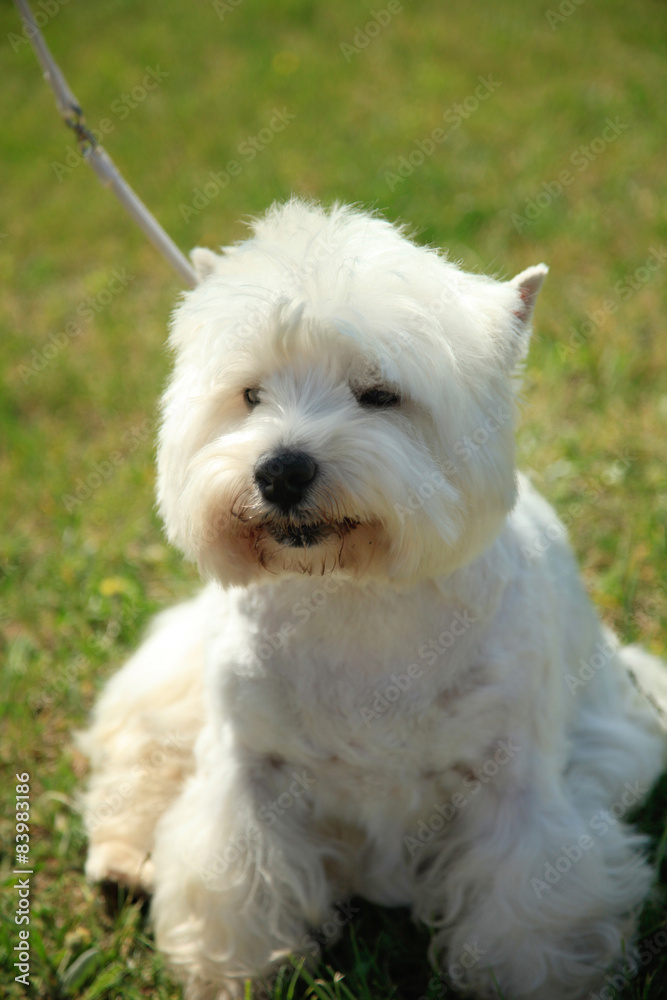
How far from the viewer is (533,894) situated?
2.17 m

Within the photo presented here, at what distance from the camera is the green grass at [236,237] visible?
2865mm

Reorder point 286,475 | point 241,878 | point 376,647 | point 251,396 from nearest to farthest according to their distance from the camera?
point 286,475
point 251,396
point 376,647
point 241,878

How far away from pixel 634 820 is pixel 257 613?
143cm

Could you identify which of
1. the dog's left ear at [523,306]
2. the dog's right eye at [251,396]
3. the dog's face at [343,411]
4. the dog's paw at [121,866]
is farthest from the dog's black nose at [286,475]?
the dog's paw at [121,866]

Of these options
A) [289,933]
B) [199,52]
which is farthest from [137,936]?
[199,52]

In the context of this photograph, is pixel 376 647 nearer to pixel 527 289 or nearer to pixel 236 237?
pixel 527 289

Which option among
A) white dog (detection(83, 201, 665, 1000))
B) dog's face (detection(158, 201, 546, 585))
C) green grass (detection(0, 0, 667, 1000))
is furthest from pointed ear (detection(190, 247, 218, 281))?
green grass (detection(0, 0, 667, 1000))

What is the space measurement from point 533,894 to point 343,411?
1336mm

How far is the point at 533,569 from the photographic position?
2.25 m

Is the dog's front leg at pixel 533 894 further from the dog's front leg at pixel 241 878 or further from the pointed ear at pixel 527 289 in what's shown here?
the pointed ear at pixel 527 289

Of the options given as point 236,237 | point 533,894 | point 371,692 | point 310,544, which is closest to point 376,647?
point 371,692

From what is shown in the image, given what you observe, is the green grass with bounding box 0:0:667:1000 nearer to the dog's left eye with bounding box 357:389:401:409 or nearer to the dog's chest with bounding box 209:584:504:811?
the dog's chest with bounding box 209:584:504:811

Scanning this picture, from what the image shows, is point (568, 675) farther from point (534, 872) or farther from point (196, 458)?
point (196, 458)

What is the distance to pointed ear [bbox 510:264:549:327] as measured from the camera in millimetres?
1973
